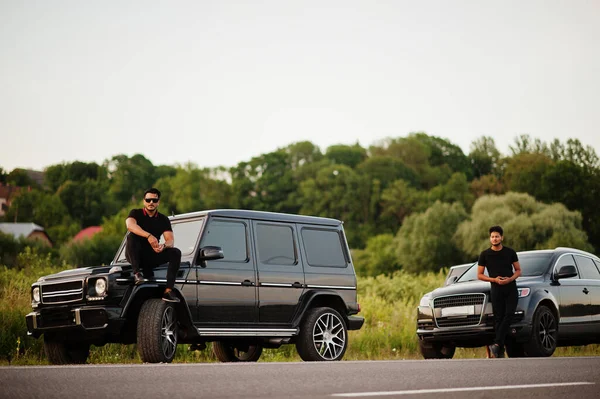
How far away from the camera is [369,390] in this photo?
748 cm

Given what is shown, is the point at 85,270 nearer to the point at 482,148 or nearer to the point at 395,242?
the point at 395,242

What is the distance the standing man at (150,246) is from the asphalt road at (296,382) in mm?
2155

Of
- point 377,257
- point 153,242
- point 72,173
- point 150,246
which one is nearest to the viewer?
point 153,242

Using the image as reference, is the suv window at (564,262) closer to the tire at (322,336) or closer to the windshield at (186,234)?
the tire at (322,336)

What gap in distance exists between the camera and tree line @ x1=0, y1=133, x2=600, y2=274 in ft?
261

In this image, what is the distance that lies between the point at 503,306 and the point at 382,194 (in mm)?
87631

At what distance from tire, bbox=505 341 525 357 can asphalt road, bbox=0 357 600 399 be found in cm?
485

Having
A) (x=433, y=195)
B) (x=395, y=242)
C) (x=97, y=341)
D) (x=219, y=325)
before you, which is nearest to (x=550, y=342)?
(x=219, y=325)

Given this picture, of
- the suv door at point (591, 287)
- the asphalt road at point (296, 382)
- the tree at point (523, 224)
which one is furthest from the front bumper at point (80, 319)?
the tree at point (523, 224)

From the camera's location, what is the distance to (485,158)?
4675 inches

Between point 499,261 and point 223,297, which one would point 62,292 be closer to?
point 223,297

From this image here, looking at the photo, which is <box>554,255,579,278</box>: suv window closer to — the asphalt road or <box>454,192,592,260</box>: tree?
the asphalt road

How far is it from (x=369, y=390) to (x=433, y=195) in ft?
310

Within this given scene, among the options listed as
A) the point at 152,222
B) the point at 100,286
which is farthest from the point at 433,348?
the point at 100,286
